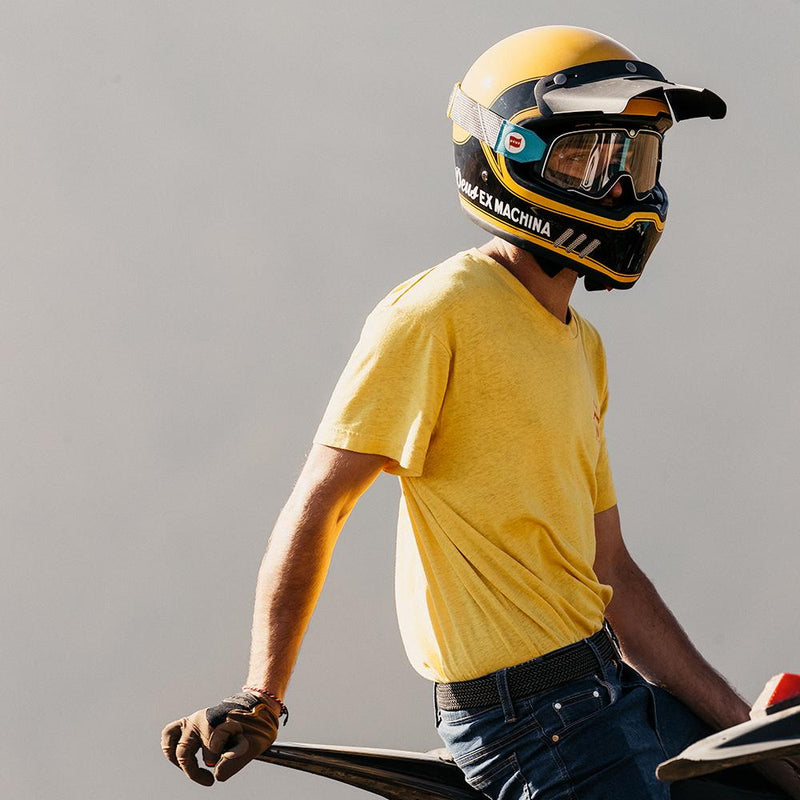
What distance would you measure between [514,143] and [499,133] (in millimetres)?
28

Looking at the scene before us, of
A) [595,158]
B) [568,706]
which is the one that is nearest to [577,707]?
[568,706]

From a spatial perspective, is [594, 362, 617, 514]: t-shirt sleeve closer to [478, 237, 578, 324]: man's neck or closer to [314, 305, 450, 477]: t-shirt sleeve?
[478, 237, 578, 324]: man's neck

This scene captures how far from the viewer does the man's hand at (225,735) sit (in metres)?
1.33

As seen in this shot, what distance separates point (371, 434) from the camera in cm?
146

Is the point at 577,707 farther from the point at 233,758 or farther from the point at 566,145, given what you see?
A: the point at 566,145

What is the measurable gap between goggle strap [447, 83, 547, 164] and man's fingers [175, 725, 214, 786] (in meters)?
0.89

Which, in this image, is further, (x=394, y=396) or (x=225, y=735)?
(x=394, y=396)

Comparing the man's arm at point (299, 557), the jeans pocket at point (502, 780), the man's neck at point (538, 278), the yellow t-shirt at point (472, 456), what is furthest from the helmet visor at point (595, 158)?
the jeans pocket at point (502, 780)

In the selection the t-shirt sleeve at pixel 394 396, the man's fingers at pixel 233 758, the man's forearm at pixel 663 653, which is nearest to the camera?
the man's fingers at pixel 233 758

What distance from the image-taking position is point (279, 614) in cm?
142

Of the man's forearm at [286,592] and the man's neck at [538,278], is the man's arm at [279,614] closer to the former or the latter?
the man's forearm at [286,592]

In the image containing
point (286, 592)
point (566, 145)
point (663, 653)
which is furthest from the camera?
point (663, 653)

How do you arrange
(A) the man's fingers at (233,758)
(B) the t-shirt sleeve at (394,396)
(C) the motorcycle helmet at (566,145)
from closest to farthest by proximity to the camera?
(A) the man's fingers at (233,758)
(B) the t-shirt sleeve at (394,396)
(C) the motorcycle helmet at (566,145)

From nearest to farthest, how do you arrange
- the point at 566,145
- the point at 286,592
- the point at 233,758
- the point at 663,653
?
1. the point at 233,758
2. the point at 286,592
3. the point at 566,145
4. the point at 663,653
